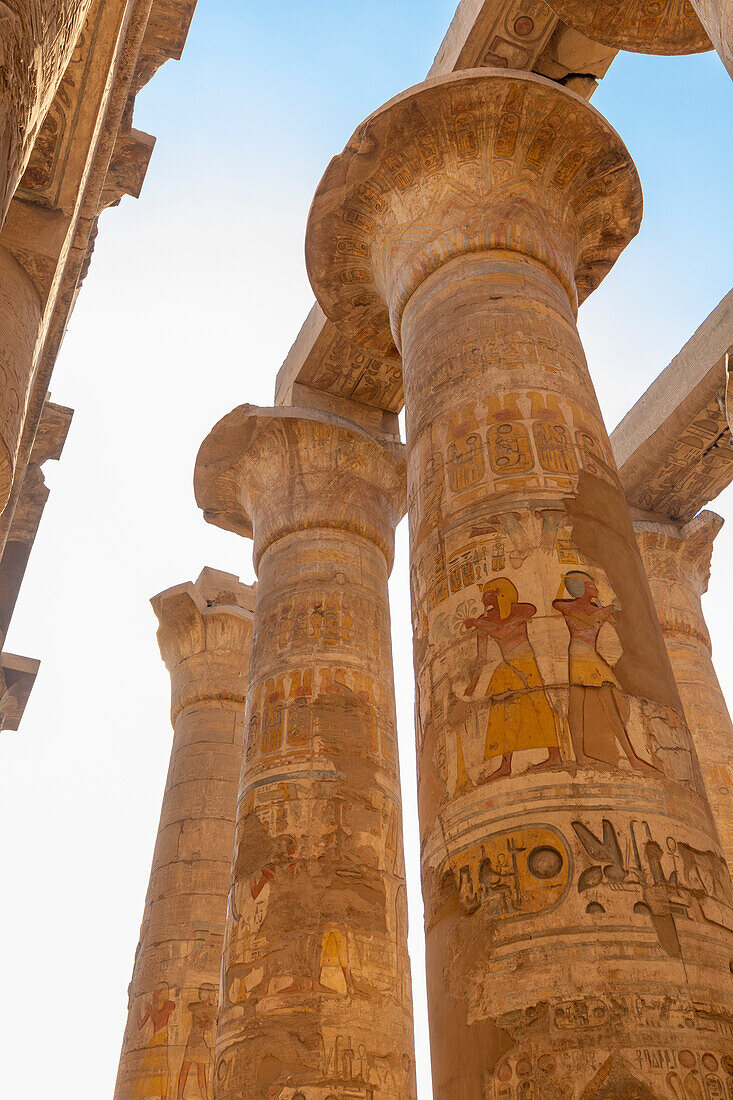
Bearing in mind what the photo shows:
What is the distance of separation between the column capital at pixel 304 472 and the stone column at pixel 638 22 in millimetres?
4049

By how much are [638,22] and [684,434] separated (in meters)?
4.66

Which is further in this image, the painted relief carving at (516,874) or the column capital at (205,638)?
the column capital at (205,638)

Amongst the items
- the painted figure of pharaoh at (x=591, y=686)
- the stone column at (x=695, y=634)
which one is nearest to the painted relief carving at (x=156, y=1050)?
the stone column at (x=695, y=634)

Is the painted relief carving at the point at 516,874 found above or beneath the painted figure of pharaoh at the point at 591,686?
beneath

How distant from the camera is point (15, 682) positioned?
34.6 feet

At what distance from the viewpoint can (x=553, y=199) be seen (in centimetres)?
581

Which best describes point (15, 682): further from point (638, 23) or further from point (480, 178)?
point (638, 23)

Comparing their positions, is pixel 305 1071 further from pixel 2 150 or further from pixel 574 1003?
pixel 2 150

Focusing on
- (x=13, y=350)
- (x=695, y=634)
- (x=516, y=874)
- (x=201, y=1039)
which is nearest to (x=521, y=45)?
(x=13, y=350)

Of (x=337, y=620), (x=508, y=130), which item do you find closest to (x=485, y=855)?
(x=337, y=620)

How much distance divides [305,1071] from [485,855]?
2728mm

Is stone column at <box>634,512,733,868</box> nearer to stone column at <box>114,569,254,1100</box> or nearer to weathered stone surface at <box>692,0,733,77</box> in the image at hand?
stone column at <box>114,569,254,1100</box>

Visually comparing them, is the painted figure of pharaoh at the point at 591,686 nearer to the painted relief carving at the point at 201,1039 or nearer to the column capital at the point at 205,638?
the painted relief carving at the point at 201,1039

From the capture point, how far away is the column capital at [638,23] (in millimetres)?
5707
